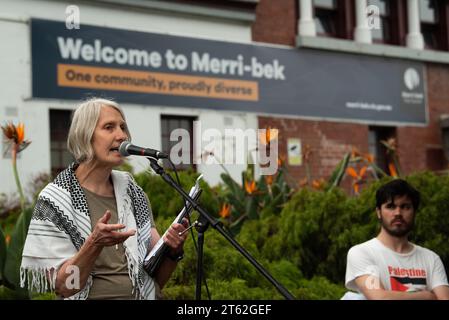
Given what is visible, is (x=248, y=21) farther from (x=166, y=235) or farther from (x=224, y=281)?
(x=166, y=235)

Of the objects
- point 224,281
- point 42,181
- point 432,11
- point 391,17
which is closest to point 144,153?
point 224,281

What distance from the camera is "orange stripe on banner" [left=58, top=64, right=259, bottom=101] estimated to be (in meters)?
10.7

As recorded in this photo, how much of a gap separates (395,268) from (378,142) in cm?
1086

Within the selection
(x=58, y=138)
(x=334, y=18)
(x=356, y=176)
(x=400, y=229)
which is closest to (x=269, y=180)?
(x=356, y=176)

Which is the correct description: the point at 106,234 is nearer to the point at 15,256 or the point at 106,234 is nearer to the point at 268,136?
the point at 268,136

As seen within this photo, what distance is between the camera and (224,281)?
520 centimetres

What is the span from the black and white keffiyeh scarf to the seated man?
1.51m

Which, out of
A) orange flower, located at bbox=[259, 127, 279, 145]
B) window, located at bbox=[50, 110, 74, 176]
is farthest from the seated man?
window, located at bbox=[50, 110, 74, 176]

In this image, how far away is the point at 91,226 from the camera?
2824mm

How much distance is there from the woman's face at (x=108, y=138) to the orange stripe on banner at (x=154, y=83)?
7859mm

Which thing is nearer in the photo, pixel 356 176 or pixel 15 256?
pixel 15 256

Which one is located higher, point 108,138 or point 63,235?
point 108,138

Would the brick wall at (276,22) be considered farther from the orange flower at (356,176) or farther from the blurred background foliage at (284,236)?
the blurred background foliage at (284,236)

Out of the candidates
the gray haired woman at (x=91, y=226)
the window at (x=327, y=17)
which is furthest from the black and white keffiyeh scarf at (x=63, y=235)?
the window at (x=327, y=17)
